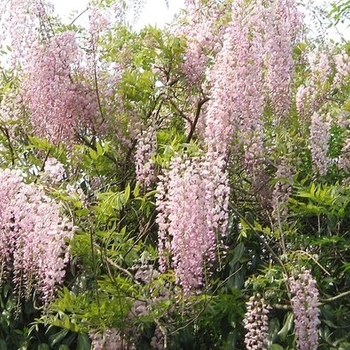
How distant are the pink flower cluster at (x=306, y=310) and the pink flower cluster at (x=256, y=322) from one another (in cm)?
13

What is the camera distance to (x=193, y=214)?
3.52 metres

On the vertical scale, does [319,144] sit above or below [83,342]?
above

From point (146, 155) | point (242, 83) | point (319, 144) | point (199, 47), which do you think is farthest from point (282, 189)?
point (199, 47)

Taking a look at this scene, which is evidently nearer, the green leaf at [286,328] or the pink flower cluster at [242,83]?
the green leaf at [286,328]

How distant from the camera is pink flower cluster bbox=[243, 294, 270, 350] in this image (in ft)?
11.8

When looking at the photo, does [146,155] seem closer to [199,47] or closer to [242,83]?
[242,83]

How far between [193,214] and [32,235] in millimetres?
695

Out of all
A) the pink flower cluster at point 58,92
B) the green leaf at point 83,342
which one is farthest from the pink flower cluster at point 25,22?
the green leaf at point 83,342

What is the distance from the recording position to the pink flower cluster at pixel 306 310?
11.6 feet

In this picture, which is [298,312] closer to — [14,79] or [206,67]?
[206,67]

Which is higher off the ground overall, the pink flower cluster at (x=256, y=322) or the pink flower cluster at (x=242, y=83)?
the pink flower cluster at (x=242, y=83)

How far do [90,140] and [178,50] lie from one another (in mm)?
625

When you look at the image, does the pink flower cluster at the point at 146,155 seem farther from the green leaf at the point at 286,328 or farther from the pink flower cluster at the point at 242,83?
the green leaf at the point at 286,328

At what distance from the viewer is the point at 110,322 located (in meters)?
3.68
